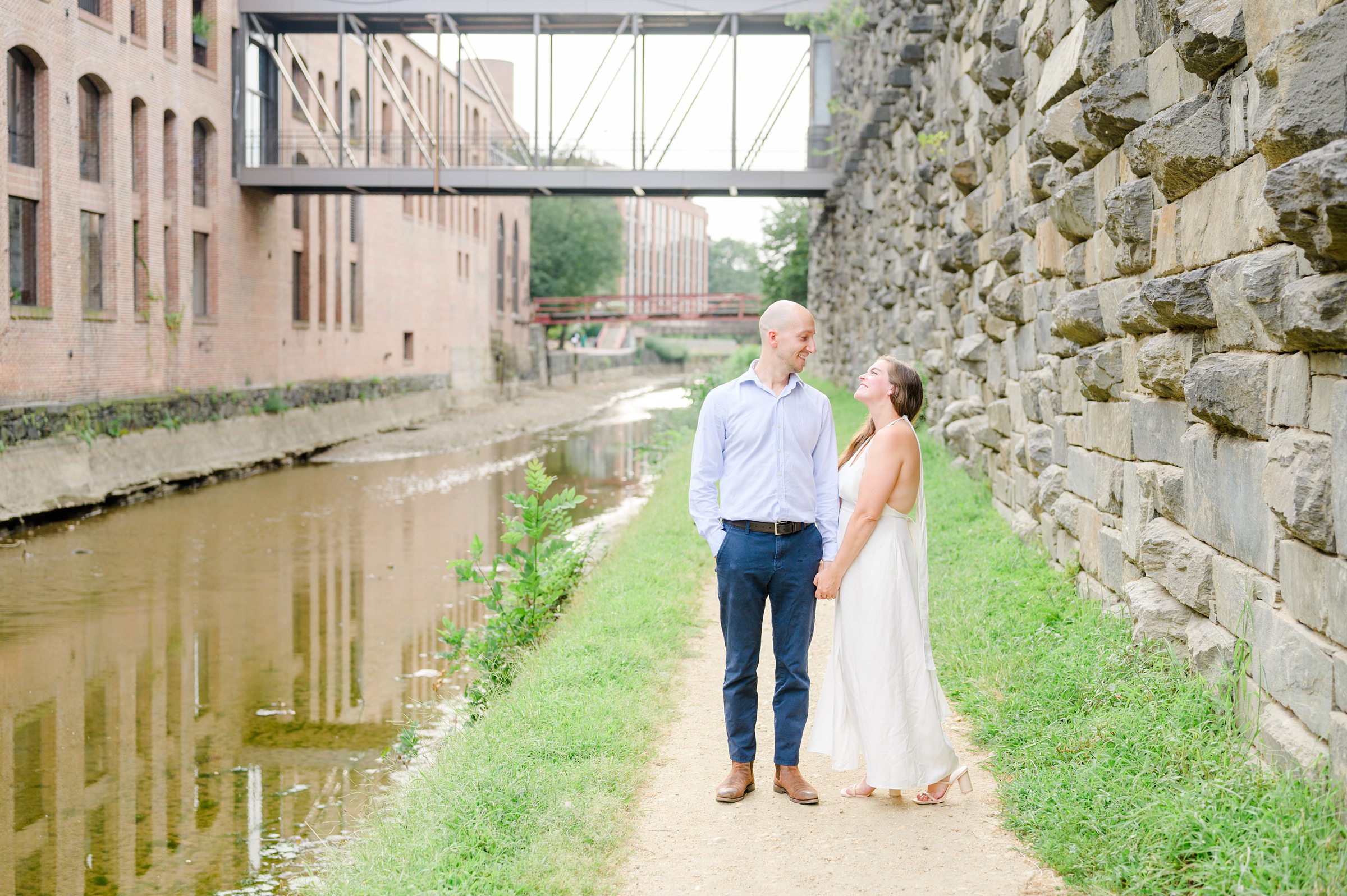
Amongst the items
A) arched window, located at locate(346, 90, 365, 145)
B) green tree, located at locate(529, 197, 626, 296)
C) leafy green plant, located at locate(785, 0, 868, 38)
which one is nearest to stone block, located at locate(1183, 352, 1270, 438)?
leafy green plant, located at locate(785, 0, 868, 38)

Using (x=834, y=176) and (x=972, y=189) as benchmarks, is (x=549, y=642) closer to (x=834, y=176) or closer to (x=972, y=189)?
(x=972, y=189)

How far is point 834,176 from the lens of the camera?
93.0 ft

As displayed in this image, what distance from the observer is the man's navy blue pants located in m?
4.99

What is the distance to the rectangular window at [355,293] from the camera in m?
38.5

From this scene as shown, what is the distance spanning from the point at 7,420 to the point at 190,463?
5366 millimetres

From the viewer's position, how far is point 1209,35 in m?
4.64

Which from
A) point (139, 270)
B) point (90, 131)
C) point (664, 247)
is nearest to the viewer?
point (90, 131)

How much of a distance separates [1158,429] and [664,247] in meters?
107

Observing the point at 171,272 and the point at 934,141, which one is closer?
the point at 934,141

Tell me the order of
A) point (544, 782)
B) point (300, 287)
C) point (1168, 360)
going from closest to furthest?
point (544, 782) < point (1168, 360) < point (300, 287)

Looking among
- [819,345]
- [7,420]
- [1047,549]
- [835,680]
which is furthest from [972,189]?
[819,345]

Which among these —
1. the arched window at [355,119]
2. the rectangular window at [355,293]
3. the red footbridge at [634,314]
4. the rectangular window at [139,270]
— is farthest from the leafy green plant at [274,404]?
the red footbridge at [634,314]

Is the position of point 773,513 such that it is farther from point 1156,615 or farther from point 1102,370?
point 1102,370

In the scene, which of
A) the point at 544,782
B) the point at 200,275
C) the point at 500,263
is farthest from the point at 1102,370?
the point at 500,263
